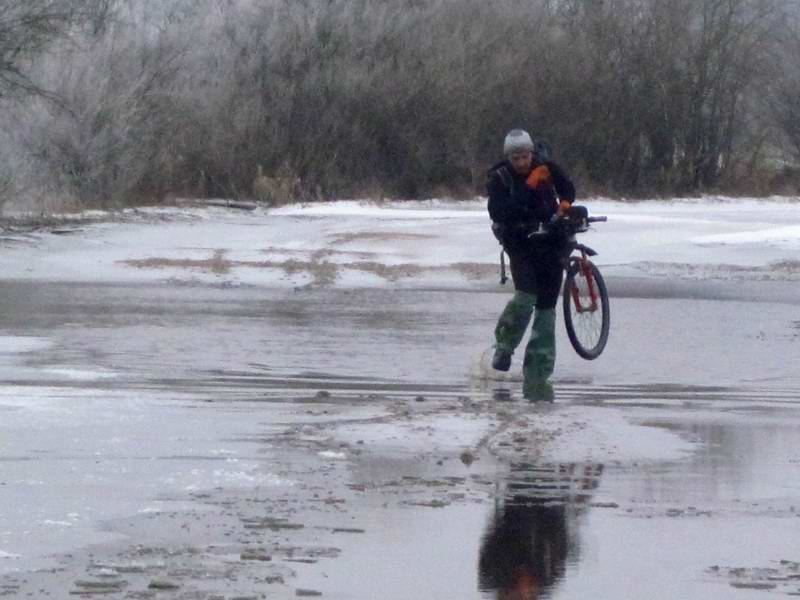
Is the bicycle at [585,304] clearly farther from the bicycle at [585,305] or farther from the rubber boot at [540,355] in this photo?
the rubber boot at [540,355]

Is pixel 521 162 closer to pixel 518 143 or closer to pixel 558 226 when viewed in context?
pixel 518 143

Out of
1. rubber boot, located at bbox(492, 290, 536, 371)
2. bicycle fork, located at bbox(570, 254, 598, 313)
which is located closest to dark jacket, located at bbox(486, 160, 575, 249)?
rubber boot, located at bbox(492, 290, 536, 371)

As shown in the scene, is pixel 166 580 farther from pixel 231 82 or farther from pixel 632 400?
pixel 231 82

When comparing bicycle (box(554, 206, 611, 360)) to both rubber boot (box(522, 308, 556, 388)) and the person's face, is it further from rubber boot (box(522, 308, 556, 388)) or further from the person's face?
the person's face

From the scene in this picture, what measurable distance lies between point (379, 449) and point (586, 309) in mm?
4108

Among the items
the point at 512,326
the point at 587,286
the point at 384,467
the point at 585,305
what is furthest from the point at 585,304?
the point at 384,467

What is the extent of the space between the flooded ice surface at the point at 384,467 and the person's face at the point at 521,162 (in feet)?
4.37

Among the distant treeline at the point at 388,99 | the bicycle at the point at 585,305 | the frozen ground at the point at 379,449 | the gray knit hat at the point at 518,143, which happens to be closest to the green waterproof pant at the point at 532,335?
the frozen ground at the point at 379,449

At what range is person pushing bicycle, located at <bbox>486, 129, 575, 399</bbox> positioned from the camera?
36.9 feet

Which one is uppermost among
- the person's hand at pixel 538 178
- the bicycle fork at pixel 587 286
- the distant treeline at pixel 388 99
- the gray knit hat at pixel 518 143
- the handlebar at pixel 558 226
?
the distant treeline at pixel 388 99

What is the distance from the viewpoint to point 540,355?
11289 mm

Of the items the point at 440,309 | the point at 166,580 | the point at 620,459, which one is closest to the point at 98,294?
the point at 440,309

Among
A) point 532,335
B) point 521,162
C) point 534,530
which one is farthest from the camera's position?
point 532,335

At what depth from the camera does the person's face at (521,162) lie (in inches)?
440
